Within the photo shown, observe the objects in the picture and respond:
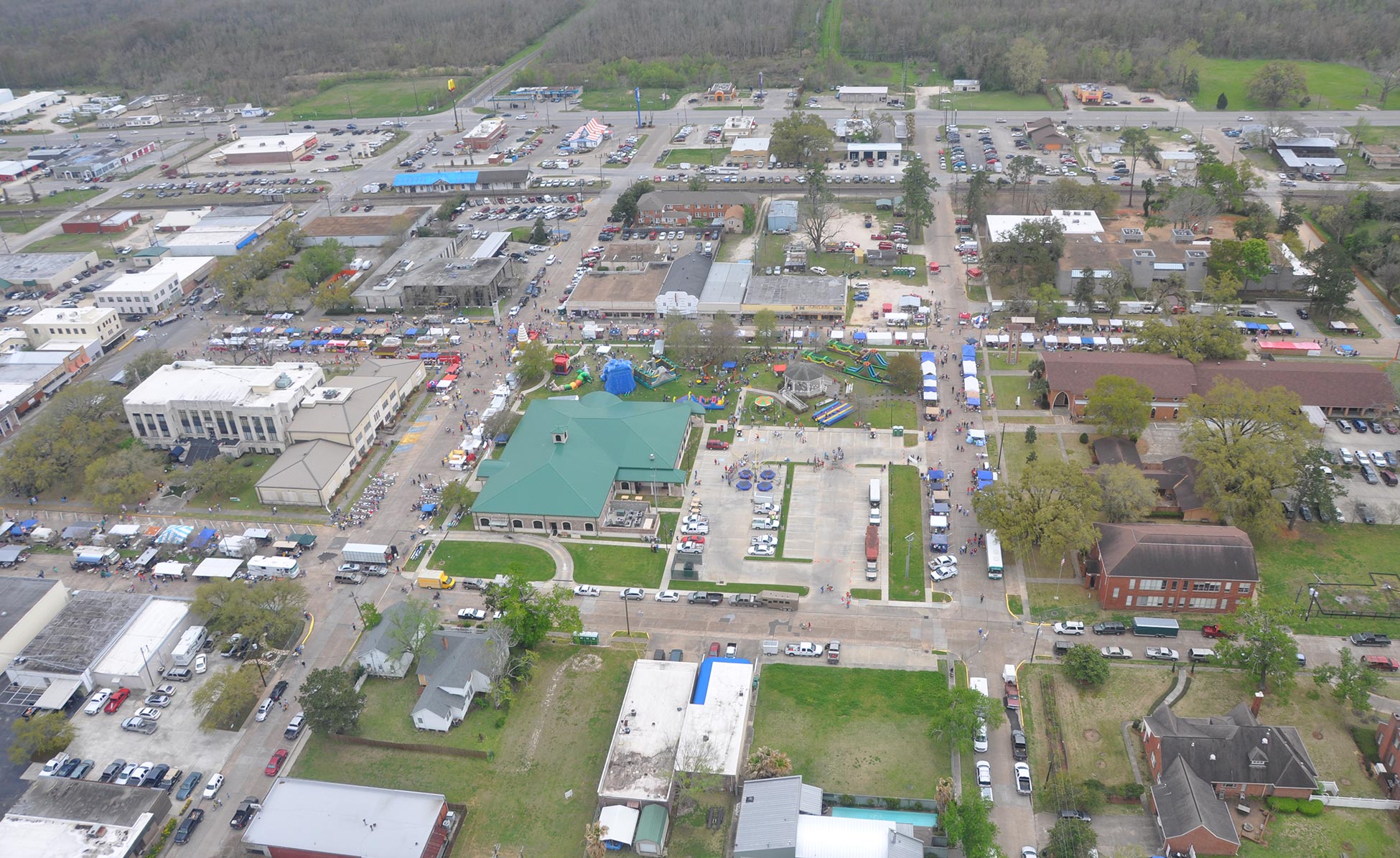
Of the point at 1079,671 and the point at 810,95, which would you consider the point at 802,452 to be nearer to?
the point at 1079,671

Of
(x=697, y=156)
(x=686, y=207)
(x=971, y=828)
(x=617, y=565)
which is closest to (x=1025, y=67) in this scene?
(x=697, y=156)

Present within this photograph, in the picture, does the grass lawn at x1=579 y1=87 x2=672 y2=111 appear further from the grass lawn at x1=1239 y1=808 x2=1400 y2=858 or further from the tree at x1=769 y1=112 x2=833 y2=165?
the grass lawn at x1=1239 y1=808 x2=1400 y2=858

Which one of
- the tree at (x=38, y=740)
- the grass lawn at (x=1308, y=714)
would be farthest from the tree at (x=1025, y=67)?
the tree at (x=38, y=740)

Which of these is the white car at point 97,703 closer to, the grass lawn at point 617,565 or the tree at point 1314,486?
the grass lawn at point 617,565

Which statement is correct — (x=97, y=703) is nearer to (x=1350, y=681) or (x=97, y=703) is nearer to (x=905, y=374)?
(x=905, y=374)

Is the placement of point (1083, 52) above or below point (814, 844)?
above

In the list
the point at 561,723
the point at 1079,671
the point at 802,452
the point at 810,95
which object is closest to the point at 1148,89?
the point at 810,95
